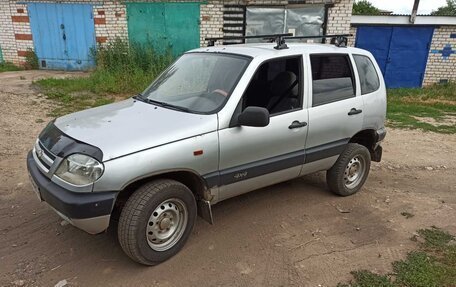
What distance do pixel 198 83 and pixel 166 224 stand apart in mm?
1389

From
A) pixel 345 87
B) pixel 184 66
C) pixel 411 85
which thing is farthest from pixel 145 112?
pixel 411 85

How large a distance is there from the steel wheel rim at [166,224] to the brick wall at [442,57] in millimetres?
12687

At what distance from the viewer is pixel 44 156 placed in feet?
9.75

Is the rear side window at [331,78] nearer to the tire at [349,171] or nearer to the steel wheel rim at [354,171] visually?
the tire at [349,171]

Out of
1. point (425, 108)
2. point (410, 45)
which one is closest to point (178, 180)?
point (425, 108)

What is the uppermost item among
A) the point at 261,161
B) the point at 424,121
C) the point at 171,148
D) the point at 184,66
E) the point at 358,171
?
the point at 184,66

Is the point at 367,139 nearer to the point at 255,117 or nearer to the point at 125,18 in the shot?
the point at 255,117

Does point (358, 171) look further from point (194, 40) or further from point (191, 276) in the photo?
point (194, 40)

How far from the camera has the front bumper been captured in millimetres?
2574

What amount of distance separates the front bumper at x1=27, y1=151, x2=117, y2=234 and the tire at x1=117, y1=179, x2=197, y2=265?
176 millimetres

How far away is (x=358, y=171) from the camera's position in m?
4.56

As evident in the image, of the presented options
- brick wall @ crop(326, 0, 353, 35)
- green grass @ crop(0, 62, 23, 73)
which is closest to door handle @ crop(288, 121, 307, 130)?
brick wall @ crop(326, 0, 353, 35)

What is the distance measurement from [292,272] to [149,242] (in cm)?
119

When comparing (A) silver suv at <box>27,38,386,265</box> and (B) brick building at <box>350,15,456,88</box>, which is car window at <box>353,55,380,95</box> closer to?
(A) silver suv at <box>27,38,386,265</box>
